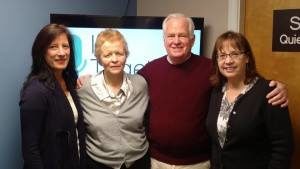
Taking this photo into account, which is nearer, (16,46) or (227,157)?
(227,157)

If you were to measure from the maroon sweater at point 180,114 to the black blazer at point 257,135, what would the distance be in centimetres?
15

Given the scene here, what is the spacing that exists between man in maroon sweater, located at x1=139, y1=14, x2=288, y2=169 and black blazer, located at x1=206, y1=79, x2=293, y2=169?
0.16 m

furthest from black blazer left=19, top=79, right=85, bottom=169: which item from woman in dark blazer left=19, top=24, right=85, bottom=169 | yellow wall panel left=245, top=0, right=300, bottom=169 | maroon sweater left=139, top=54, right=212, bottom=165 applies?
yellow wall panel left=245, top=0, right=300, bottom=169

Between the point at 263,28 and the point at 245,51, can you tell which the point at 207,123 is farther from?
the point at 263,28

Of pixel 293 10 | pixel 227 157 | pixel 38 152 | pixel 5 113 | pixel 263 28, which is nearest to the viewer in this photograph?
pixel 38 152

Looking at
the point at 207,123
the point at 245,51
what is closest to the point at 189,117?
the point at 207,123

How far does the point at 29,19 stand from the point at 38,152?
3.15 feet

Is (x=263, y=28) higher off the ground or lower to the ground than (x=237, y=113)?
higher

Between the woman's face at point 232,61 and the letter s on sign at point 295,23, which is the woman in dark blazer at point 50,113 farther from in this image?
the letter s on sign at point 295,23

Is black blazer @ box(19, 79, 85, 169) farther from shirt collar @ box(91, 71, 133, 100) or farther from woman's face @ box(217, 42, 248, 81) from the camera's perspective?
woman's face @ box(217, 42, 248, 81)

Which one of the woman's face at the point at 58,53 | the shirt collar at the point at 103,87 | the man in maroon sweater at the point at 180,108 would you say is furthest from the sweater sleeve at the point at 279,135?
the woman's face at the point at 58,53

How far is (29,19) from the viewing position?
7.97 feet

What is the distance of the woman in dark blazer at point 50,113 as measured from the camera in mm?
1781

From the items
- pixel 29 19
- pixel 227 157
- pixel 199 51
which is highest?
pixel 29 19
